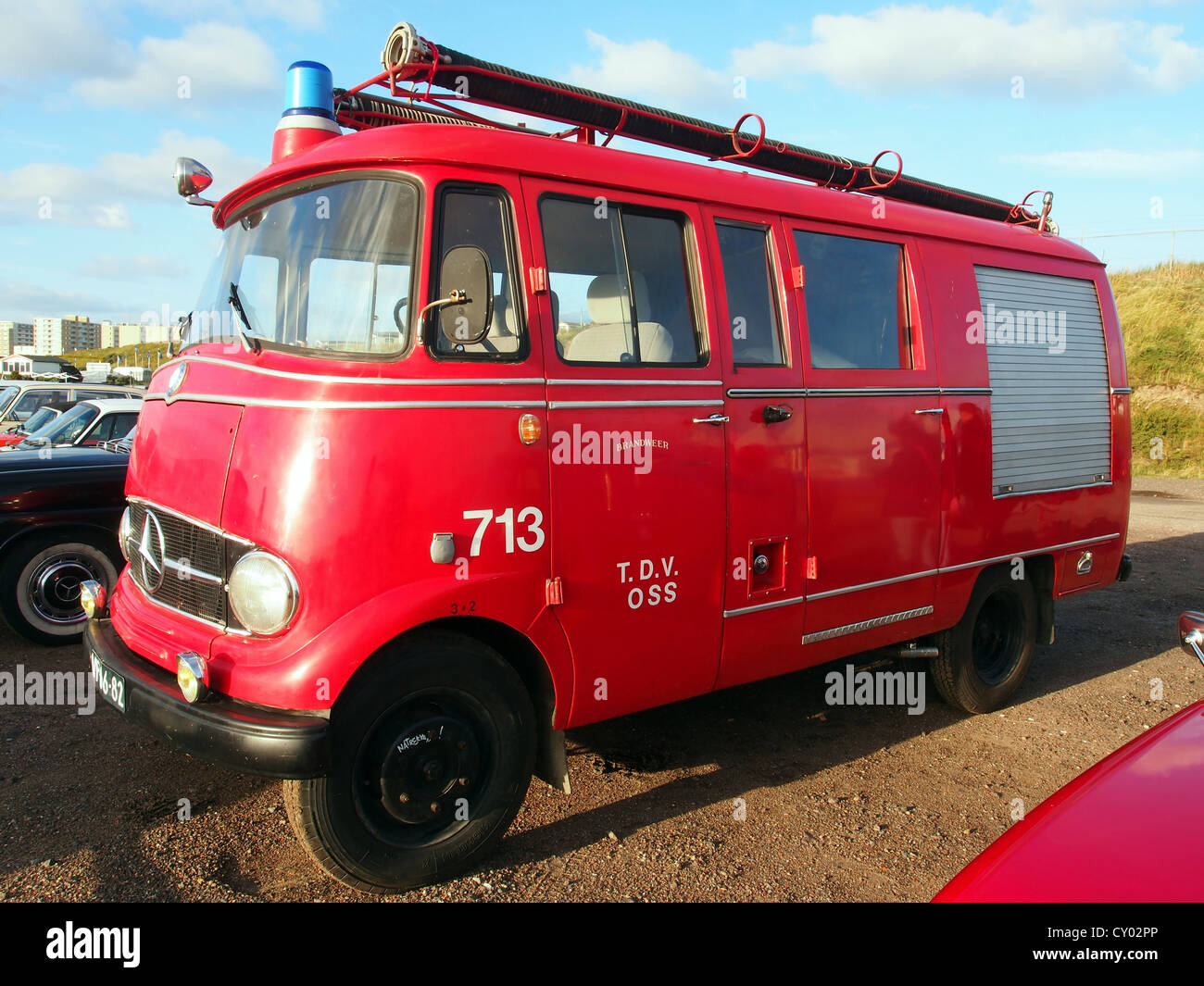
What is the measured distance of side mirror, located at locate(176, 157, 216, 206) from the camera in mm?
4445

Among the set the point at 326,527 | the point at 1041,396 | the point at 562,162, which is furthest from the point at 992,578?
the point at 326,527

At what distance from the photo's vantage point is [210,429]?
11.5 ft

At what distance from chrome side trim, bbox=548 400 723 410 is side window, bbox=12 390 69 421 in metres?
16.6

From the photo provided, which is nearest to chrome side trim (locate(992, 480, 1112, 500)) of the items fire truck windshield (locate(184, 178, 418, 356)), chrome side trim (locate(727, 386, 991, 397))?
chrome side trim (locate(727, 386, 991, 397))

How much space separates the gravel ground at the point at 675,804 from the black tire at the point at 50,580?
0.69 feet

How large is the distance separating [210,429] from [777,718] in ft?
12.1

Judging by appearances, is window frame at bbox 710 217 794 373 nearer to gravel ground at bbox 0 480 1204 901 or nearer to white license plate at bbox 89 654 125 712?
gravel ground at bbox 0 480 1204 901

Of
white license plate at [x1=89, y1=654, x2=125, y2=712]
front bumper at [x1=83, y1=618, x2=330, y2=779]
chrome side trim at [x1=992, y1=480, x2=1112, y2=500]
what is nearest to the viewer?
front bumper at [x1=83, y1=618, x2=330, y2=779]

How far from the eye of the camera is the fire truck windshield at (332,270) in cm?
329

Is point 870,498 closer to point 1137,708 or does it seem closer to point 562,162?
point 562,162

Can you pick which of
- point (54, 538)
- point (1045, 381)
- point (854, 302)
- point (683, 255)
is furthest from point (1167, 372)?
point (54, 538)

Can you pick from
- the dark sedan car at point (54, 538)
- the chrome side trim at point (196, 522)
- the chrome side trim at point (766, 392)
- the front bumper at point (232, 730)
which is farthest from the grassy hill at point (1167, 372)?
the front bumper at point (232, 730)

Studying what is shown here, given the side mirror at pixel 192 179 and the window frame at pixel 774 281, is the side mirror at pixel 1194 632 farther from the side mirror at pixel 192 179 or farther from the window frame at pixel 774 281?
the side mirror at pixel 192 179
